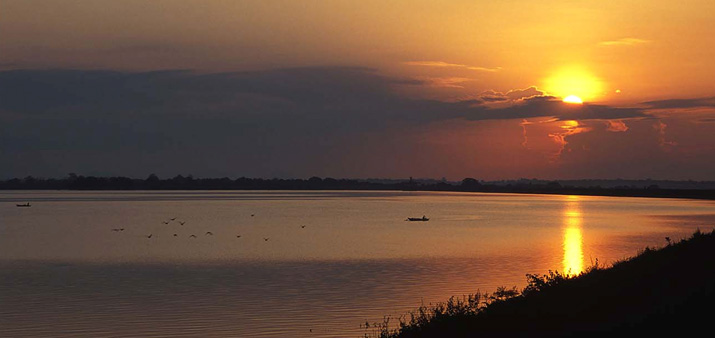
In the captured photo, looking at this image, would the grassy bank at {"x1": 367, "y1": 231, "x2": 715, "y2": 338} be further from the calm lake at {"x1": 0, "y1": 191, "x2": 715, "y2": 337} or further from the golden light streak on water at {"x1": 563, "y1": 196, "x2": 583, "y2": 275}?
the golden light streak on water at {"x1": 563, "y1": 196, "x2": 583, "y2": 275}

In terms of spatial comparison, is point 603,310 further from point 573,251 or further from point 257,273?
point 573,251

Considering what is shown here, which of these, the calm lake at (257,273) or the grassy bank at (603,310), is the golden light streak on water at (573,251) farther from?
the grassy bank at (603,310)

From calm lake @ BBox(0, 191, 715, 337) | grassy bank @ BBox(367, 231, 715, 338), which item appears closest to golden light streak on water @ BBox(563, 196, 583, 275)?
calm lake @ BBox(0, 191, 715, 337)

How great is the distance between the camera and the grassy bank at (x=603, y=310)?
16.5m

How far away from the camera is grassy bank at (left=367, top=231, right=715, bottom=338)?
54.1 ft

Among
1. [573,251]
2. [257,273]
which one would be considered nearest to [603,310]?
[257,273]

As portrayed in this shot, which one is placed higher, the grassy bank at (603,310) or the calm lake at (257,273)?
the grassy bank at (603,310)

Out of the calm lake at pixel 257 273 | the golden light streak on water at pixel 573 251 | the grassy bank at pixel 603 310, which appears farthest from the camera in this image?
the golden light streak on water at pixel 573 251

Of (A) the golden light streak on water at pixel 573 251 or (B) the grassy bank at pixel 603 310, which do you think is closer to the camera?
(B) the grassy bank at pixel 603 310

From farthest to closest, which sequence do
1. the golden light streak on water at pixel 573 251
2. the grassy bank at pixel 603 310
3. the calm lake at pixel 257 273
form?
the golden light streak on water at pixel 573 251, the calm lake at pixel 257 273, the grassy bank at pixel 603 310

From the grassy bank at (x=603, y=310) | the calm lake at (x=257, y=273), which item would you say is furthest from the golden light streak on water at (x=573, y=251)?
the grassy bank at (x=603, y=310)

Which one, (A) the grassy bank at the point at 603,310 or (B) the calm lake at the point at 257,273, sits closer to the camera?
(A) the grassy bank at the point at 603,310

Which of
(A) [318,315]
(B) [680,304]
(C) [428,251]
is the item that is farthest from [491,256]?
(B) [680,304]

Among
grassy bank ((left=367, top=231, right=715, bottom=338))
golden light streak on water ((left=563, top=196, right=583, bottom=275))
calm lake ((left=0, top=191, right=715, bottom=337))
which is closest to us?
grassy bank ((left=367, top=231, right=715, bottom=338))
